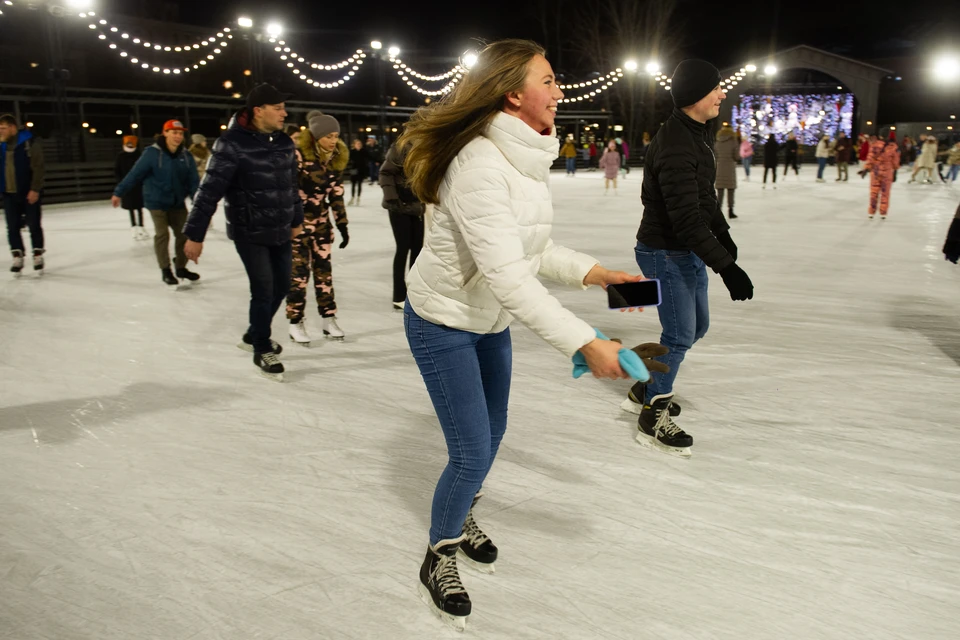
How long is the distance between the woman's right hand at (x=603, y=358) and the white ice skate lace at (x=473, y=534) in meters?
0.84

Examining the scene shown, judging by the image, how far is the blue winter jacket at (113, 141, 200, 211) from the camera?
698 centimetres

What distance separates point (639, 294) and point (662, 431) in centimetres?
144

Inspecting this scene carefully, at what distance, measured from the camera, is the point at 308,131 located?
5086mm

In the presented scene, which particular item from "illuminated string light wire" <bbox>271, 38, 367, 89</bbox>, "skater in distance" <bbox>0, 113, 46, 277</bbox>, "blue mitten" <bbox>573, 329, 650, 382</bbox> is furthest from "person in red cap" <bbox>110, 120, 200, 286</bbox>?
"illuminated string light wire" <bbox>271, 38, 367, 89</bbox>

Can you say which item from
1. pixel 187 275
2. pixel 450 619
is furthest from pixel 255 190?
pixel 187 275

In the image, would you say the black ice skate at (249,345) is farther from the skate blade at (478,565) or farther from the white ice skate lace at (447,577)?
the white ice skate lace at (447,577)

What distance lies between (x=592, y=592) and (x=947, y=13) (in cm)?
5003

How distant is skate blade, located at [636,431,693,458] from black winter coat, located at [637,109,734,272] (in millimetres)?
804

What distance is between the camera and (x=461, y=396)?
2.06 m

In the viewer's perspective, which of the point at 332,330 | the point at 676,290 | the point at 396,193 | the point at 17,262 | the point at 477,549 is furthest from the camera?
the point at 17,262

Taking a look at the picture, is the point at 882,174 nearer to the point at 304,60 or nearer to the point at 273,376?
the point at 273,376

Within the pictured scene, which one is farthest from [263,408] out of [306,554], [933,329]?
[933,329]

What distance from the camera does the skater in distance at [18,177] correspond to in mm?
7461

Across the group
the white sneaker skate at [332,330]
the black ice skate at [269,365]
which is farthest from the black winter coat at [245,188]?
the white sneaker skate at [332,330]
